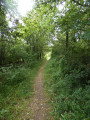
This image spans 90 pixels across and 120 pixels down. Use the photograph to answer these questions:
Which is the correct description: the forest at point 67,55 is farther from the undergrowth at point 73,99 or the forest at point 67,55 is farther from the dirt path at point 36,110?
the dirt path at point 36,110

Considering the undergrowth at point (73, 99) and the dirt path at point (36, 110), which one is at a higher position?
the undergrowth at point (73, 99)

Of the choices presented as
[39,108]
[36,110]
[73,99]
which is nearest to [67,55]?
[73,99]

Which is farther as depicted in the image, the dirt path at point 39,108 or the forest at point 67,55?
the dirt path at point 39,108

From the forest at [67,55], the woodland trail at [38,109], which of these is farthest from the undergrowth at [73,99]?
the woodland trail at [38,109]

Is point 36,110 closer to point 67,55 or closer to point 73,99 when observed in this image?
point 73,99

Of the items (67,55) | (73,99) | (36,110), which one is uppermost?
(67,55)

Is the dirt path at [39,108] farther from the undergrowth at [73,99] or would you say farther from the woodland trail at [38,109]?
the undergrowth at [73,99]

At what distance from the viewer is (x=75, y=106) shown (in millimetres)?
2750

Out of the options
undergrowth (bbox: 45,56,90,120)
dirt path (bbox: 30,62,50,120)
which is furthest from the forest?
dirt path (bbox: 30,62,50,120)

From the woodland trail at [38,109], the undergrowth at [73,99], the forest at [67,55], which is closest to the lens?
the undergrowth at [73,99]

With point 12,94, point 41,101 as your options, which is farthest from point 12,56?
point 41,101

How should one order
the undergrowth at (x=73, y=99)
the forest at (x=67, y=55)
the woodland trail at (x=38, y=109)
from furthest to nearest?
the woodland trail at (x=38, y=109)
the forest at (x=67, y=55)
the undergrowth at (x=73, y=99)

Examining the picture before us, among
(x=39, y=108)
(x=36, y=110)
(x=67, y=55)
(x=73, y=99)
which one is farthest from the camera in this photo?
(x=67, y=55)

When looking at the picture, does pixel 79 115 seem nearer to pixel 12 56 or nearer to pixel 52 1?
pixel 52 1
